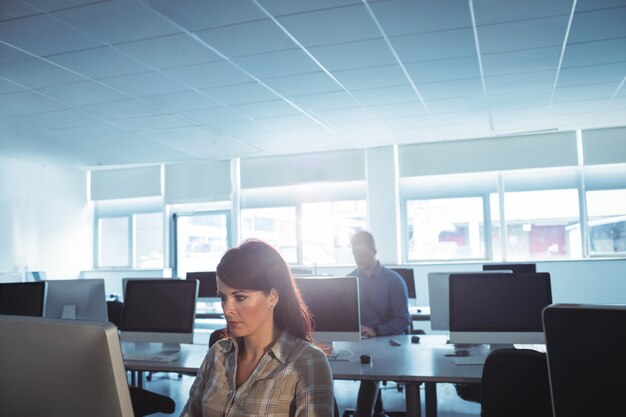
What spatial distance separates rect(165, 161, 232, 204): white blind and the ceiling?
1.84 metres

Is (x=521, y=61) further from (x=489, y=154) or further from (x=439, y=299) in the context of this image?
(x=489, y=154)

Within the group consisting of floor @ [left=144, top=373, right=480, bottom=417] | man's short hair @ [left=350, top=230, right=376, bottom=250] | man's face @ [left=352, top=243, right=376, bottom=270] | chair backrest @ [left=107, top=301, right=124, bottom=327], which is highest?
man's short hair @ [left=350, top=230, right=376, bottom=250]

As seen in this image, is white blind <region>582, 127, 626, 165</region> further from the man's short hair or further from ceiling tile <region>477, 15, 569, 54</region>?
the man's short hair

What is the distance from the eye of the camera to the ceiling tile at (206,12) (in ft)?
11.7

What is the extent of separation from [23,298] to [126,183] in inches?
257

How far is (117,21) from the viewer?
3.81 metres

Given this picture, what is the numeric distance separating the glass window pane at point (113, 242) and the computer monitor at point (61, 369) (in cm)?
969

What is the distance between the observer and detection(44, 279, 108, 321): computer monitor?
13.9ft

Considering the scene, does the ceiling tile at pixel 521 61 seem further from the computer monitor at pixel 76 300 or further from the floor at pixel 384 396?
the computer monitor at pixel 76 300

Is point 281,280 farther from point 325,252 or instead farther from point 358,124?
point 325,252

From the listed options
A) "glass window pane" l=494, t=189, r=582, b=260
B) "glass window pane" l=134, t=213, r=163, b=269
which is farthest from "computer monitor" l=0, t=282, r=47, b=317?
"glass window pane" l=494, t=189, r=582, b=260

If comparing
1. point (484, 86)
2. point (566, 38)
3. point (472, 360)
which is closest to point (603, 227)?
point (484, 86)

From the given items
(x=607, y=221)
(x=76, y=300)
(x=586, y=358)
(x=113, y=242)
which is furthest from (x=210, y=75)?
(x=113, y=242)

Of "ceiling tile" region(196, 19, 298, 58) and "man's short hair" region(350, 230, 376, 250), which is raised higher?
"ceiling tile" region(196, 19, 298, 58)
